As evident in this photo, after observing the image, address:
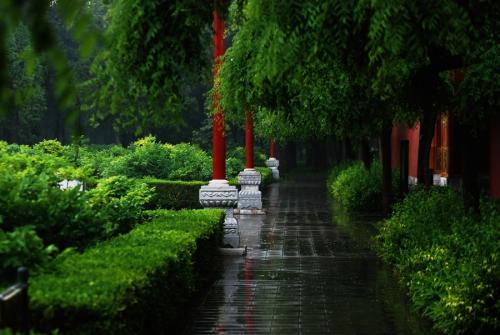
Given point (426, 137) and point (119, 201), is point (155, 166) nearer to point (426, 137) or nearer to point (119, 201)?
point (426, 137)

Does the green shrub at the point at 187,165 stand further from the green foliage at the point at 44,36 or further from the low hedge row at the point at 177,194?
the green foliage at the point at 44,36

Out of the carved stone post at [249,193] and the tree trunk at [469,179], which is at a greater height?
the tree trunk at [469,179]

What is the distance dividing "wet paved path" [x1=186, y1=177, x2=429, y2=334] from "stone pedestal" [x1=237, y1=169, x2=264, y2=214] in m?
6.30

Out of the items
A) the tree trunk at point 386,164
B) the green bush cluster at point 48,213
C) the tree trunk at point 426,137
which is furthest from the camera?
the tree trunk at point 386,164

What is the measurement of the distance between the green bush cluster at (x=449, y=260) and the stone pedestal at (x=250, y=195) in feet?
40.6

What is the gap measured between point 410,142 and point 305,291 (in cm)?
2188

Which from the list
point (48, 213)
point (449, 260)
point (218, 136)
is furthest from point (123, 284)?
point (218, 136)

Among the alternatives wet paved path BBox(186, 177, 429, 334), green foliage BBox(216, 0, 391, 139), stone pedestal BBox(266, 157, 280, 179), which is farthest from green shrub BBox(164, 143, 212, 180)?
stone pedestal BBox(266, 157, 280, 179)

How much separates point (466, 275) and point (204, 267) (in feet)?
15.6

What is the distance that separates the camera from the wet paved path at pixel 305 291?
9562 mm

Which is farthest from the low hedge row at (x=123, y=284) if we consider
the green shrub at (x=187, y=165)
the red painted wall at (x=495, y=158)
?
the green shrub at (x=187, y=165)

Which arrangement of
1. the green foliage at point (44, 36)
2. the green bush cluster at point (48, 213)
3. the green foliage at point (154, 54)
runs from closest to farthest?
the green foliage at point (44, 36) → the green foliage at point (154, 54) → the green bush cluster at point (48, 213)

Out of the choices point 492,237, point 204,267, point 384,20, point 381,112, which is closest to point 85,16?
point 384,20

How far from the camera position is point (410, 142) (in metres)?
32.9
